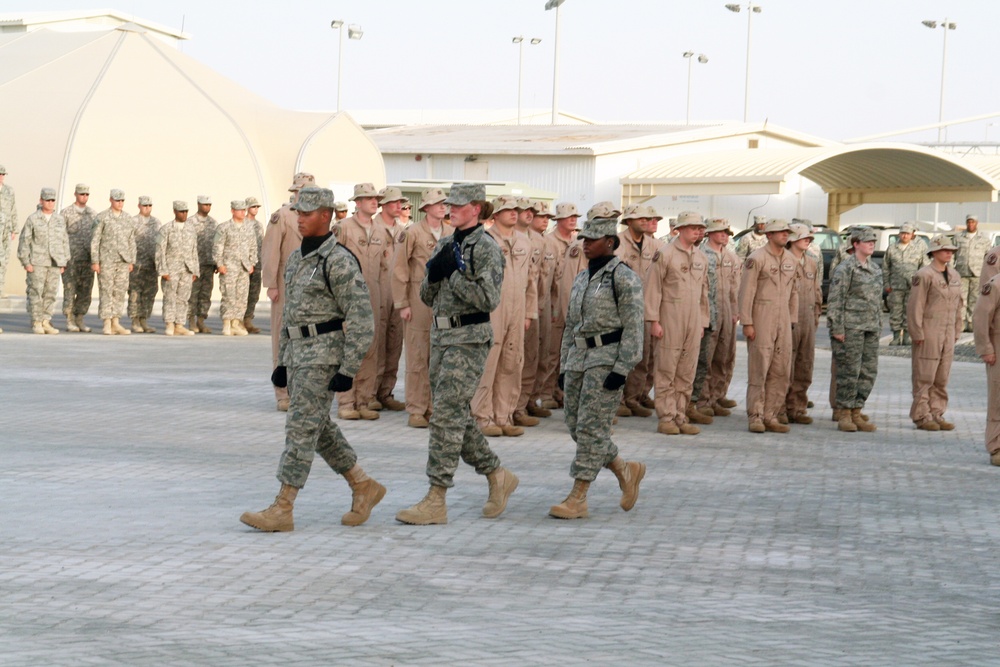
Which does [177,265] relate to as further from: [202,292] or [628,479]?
[628,479]

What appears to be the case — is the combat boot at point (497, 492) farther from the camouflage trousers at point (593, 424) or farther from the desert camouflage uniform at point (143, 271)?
the desert camouflage uniform at point (143, 271)

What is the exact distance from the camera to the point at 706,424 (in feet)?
46.3

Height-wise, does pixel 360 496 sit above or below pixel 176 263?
below

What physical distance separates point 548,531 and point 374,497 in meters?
0.99

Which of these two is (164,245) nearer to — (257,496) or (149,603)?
(257,496)

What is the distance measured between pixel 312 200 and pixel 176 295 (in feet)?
48.9

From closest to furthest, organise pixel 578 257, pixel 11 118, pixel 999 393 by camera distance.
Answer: pixel 999 393, pixel 578 257, pixel 11 118

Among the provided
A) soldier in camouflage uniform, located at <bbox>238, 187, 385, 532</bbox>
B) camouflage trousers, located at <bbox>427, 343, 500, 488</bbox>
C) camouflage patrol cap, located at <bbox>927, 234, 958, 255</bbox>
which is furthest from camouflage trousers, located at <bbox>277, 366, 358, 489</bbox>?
camouflage patrol cap, located at <bbox>927, 234, 958, 255</bbox>

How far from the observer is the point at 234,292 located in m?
23.1

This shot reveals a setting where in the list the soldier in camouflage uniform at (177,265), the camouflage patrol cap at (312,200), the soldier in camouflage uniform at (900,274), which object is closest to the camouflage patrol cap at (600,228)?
the camouflage patrol cap at (312,200)

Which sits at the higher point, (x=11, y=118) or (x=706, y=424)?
(x=11, y=118)

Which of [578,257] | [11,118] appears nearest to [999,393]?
[578,257]

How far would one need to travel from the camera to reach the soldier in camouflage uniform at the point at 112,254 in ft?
72.7

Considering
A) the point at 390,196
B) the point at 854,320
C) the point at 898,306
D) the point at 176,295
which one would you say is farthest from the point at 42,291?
the point at 898,306
